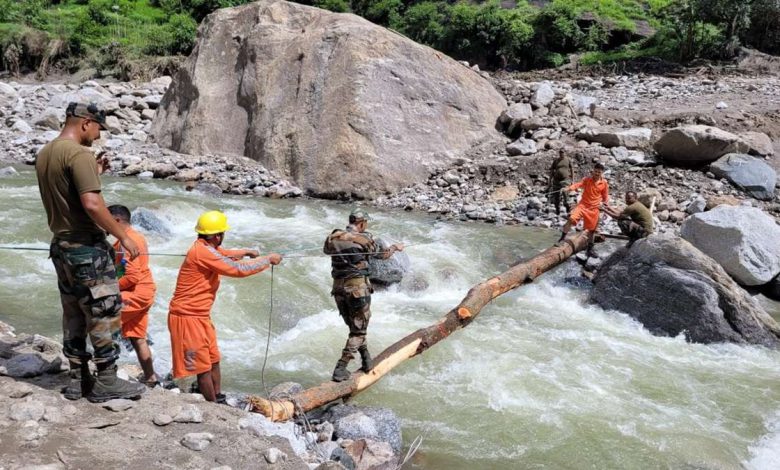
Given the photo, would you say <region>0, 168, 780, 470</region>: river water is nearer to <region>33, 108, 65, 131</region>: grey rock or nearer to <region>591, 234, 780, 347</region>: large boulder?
<region>591, 234, 780, 347</region>: large boulder

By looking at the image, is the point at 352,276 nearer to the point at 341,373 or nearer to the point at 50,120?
the point at 341,373

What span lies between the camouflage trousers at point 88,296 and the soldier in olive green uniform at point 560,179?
10.0m

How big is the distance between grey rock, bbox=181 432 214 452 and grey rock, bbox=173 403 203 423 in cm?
18

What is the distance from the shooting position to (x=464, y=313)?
294 inches

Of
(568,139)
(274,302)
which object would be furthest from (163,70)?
(274,302)

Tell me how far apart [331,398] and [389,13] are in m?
35.1

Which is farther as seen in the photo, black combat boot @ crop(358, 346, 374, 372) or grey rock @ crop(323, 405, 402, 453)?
black combat boot @ crop(358, 346, 374, 372)

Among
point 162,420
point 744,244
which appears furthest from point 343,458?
point 744,244

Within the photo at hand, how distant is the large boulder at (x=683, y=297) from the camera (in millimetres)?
7926

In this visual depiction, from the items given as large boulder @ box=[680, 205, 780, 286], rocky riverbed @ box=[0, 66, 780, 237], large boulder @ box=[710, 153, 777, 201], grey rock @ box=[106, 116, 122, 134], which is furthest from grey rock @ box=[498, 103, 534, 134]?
grey rock @ box=[106, 116, 122, 134]

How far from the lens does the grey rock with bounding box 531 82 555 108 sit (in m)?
16.7

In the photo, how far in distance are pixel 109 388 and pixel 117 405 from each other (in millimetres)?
132

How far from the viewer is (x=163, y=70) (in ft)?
93.7

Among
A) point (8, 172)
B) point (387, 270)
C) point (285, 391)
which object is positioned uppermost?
point (285, 391)
